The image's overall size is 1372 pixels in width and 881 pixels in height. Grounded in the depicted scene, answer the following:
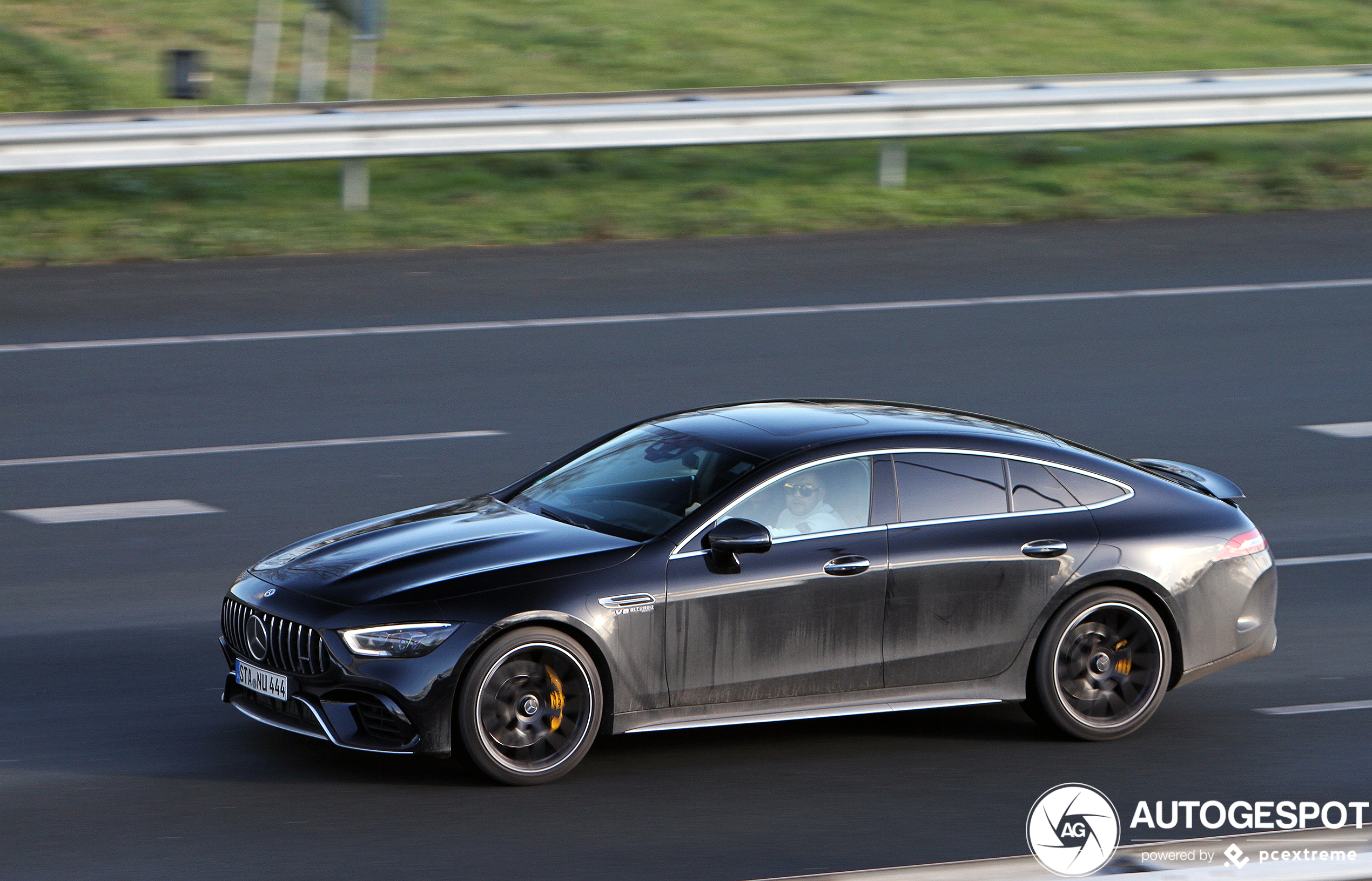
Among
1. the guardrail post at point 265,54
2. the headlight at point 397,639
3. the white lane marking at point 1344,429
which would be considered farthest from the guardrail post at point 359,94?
the headlight at point 397,639

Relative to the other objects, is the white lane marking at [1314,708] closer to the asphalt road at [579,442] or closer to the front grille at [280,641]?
the asphalt road at [579,442]

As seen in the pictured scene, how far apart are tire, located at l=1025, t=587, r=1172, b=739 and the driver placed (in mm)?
1025

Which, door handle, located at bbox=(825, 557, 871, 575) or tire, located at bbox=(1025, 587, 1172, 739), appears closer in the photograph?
door handle, located at bbox=(825, 557, 871, 575)

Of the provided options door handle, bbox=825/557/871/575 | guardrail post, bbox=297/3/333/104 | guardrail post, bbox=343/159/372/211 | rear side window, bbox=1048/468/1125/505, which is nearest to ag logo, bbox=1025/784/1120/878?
door handle, bbox=825/557/871/575

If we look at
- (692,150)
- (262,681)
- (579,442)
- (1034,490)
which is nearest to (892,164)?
(692,150)

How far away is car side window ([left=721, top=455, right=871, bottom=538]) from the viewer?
7754 millimetres

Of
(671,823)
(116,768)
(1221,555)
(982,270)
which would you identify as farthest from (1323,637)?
(982,270)

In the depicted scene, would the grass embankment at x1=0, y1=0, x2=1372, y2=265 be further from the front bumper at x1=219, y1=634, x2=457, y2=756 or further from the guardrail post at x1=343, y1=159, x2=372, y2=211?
the front bumper at x1=219, y1=634, x2=457, y2=756

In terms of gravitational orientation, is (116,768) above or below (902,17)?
below

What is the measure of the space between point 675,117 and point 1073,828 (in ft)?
43.1

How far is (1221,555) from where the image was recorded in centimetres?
830

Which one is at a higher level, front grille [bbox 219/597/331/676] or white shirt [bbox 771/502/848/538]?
white shirt [bbox 771/502/848/538]

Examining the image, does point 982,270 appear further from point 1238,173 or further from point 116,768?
point 116,768

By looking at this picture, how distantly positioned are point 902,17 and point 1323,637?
17288mm
